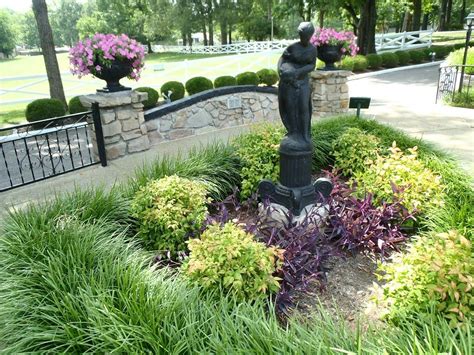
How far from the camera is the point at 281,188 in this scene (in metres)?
4.01

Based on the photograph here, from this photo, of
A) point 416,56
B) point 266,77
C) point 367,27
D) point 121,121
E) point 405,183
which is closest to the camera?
point 405,183

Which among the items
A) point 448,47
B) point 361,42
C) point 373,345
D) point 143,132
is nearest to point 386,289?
point 373,345

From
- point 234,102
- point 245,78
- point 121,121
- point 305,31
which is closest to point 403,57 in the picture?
point 245,78

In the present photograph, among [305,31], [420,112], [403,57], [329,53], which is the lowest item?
[420,112]

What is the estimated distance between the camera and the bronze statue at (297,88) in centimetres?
348

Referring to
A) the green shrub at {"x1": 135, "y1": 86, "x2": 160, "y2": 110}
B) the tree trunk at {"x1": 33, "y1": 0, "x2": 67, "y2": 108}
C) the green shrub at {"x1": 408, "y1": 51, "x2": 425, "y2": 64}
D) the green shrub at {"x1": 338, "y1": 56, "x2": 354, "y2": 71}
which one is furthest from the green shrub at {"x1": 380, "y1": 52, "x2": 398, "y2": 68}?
the tree trunk at {"x1": 33, "y1": 0, "x2": 67, "y2": 108}

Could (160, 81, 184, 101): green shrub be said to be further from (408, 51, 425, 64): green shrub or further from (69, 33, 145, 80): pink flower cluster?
(408, 51, 425, 64): green shrub

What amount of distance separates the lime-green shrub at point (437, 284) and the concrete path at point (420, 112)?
2510mm

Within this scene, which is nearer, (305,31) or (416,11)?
(305,31)

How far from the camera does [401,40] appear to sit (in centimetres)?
2355

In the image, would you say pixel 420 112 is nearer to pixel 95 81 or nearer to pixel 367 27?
pixel 367 27

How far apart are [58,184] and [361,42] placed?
59.2 ft

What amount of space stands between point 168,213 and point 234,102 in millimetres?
4603

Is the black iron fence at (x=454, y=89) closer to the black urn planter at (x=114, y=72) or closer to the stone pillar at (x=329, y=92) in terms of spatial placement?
the stone pillar at (x=329, y=92)
